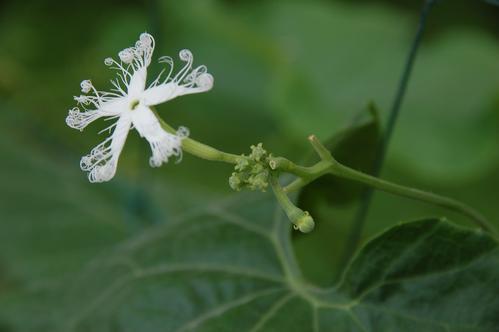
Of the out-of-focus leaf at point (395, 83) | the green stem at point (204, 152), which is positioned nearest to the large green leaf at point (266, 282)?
the green stem at point (204, 152)

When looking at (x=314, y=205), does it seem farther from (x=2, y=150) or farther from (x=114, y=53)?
(x=114, y=53)

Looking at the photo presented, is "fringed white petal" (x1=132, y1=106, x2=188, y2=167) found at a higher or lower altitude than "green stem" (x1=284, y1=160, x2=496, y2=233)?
higher

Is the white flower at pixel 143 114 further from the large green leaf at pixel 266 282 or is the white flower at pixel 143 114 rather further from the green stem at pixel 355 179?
the large green leaf at pixel 266 282

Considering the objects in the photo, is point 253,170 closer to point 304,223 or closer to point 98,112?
point 304,223

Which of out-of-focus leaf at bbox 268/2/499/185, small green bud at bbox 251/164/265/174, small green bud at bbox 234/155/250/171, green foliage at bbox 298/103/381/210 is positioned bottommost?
small green bud at bbox 251/164/265/174

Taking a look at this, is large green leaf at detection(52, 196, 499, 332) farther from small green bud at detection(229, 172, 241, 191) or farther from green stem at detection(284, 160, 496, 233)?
small green bud at detection(229, 172, 241, 191)

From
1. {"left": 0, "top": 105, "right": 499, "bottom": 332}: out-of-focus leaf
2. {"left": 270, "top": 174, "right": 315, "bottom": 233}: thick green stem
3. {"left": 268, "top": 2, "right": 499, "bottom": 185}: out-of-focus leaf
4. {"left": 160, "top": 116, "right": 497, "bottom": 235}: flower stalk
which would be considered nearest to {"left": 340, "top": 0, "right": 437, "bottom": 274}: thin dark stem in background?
{"left": 0, "top": 105, "right": 499, "bottom": 332}: out-of-focus leaf
